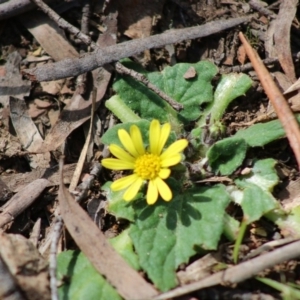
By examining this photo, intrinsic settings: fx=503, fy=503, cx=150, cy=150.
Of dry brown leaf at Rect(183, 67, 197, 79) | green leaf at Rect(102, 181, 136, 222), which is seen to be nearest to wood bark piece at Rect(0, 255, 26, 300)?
green leaf at Rect(102, 181, 136, 222)

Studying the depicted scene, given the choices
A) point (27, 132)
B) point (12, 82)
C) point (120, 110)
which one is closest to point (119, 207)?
point (120, 110)

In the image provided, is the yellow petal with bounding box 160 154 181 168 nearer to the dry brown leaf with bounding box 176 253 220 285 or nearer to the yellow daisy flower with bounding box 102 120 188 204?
the yellow daisy flower with bounding box 102 120 188 204

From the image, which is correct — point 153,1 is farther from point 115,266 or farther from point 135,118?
point 115,266

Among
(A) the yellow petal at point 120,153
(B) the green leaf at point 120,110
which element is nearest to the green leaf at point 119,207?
(A) the yellow petal at point 120,153

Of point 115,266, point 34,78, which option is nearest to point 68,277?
point 115,266

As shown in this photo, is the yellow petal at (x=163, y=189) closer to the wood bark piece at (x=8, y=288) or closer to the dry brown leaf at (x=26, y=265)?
the dry brown leaf at (x=26, y=265)
